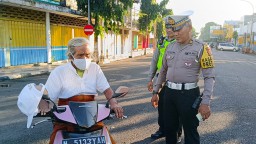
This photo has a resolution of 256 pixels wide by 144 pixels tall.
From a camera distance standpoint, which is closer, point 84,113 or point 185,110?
point 84,113

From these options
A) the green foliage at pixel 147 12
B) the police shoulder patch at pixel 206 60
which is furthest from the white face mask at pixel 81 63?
the green foliage at pixel 147 12

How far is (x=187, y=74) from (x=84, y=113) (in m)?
1.37

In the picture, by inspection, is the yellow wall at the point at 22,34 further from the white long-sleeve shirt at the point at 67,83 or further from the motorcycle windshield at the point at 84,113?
the motorcycle windshield at the point at 84,113

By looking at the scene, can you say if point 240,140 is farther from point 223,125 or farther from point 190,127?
point 190,127

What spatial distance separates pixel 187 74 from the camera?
295 cm

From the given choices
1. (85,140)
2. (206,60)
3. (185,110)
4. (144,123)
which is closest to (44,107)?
(85,140)

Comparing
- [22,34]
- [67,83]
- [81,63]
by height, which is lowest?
[67,83]

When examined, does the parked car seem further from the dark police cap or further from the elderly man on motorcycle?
the elderly man on motorcycle

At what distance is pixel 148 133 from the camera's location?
450cm

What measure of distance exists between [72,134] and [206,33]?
6676 inches

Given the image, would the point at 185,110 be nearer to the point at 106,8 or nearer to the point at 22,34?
the point at 106,8

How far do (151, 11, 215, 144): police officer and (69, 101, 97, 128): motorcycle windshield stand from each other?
1181mm

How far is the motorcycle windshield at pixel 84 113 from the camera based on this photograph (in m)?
2.11

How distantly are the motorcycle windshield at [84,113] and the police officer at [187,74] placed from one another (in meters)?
1.18
